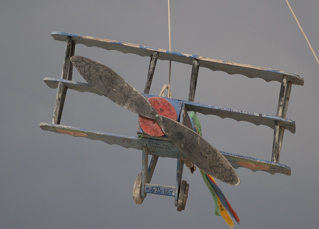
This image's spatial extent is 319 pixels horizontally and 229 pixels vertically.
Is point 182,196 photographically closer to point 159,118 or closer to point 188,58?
point 159,118

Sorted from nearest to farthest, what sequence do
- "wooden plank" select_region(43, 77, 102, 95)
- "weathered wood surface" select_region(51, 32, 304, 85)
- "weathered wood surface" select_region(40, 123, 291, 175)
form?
1. "weathered wood surface" select_region(40, 123, 291, 175)
2. "wooden plank" select_region(43, 77, 102, 95)
3. "weathered wood surface" select_region(51, 32, 304, 85)

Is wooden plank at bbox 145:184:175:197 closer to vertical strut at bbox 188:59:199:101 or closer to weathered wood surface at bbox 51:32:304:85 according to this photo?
vertical strut at bbox 188:59:199:101

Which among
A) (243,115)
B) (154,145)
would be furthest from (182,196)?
(243,115)

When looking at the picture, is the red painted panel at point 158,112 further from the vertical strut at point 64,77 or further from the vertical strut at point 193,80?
the vertical strut at point 64,77

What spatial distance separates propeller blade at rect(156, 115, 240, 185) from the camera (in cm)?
1856

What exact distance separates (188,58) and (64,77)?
2.34 metres

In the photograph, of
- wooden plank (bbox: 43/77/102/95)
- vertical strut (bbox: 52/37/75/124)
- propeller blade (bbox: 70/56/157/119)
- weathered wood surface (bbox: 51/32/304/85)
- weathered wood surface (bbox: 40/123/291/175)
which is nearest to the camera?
propeller blade (bbox: 70/56/157/119)

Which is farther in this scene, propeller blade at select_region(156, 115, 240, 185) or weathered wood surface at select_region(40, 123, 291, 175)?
weathered wood surface at select_region(40, 123, 291, 175)

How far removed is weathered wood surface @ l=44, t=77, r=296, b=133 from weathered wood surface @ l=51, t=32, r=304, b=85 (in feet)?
2.72

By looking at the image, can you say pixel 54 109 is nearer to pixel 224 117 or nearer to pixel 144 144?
pixel 144 144

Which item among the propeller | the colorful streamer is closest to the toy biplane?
the propeller

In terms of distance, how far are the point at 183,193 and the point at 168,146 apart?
3.55 feet

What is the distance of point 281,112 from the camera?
1984cm

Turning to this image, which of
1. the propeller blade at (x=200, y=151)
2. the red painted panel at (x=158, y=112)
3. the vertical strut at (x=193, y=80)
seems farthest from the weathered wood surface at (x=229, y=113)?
the propeller blade at (x=200, y=151)
